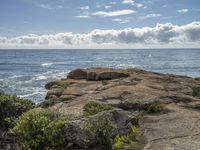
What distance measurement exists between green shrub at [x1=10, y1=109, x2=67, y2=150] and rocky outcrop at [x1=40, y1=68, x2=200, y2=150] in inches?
11.9

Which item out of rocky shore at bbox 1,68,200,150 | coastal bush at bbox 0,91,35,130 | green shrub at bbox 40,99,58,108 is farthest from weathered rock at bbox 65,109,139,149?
green shrub at bbox 40,99,58,108

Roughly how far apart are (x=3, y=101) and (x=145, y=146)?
6423mm

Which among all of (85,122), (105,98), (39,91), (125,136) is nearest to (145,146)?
(125,136)

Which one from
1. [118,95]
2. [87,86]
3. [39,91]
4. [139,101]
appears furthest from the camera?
[39,91]

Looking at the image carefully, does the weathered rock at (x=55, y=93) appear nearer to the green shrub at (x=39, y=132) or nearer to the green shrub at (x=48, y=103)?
the green shrub at (x=48, y=103)

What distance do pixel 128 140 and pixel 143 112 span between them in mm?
3578

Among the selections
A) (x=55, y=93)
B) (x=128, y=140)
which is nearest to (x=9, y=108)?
(x=55, y=93)

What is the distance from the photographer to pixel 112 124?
381 inches

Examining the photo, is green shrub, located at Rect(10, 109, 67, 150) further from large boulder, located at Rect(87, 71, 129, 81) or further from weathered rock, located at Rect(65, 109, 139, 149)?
large boulder, located at Rect(87, 71, 129, 81)

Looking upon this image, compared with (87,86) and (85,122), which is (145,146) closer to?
(85,122)

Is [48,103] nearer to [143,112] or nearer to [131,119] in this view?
[143,112]

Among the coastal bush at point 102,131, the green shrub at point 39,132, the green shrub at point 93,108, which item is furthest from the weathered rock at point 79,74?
the coastal bush at point 102,131

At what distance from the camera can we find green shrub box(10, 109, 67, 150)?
365 inches

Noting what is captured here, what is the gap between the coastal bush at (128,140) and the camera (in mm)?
9211
